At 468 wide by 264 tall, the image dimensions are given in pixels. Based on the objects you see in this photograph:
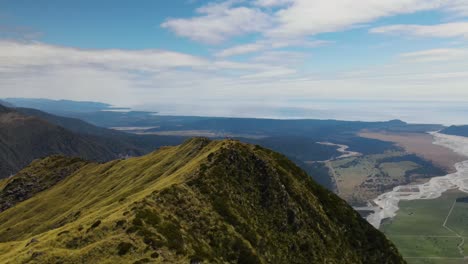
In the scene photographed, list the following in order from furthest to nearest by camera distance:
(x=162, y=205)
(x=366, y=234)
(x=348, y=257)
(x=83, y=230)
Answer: (x=366, y=234) → (x=348, y=257) → (x=162, y=205) → (x=83, y=230)

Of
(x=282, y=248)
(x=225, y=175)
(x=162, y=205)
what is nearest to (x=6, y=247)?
(x=162, y=205)

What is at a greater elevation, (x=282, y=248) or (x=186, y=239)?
(x=186, y=239)

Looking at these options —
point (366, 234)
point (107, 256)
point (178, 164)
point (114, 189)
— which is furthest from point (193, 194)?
point (114, 189)

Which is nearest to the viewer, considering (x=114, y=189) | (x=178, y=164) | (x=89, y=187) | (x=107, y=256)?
(x=107, y=256)

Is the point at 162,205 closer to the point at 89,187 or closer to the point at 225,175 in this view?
the point at 225,175

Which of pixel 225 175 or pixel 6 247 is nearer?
pixel 6 247

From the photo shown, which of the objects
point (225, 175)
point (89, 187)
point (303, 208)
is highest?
point (225, 175)
